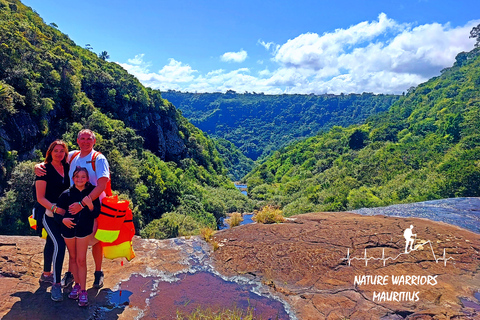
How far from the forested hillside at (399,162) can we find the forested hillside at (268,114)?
75.0 meters

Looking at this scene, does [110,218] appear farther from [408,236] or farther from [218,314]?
[408,236]

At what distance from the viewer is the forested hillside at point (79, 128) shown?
50.0 ft

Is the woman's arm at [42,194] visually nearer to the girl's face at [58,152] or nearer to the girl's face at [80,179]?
the girl's face at [58,152]

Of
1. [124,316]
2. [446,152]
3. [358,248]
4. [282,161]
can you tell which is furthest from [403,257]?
[282,161]

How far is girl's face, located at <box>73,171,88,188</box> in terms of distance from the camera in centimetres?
358

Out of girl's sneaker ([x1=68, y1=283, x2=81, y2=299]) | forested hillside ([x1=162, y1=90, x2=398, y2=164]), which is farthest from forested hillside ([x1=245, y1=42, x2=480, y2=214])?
forested hillside ([x1=162, y1=90, x2=398, y2=164])

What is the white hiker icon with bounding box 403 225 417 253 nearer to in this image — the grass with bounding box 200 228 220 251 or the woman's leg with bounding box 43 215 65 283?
the grass with bounding box 200 228 220 251

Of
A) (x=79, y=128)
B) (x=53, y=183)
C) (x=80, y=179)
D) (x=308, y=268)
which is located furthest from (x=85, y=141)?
(x=79, y=128)

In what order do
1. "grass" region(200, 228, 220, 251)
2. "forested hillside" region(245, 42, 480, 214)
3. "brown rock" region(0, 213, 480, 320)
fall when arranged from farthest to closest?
"forested hillside" region(245, 42, 480, 214) < "grass" region(200, 228, 220, 251) < "brown rock" region(0, 213, 480, 320)

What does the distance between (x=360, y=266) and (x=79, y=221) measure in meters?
4.45

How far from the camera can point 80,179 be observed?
3590 millimetres

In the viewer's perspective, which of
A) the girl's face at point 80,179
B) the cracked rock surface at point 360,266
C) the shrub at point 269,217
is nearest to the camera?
the girl's face at point 80,179

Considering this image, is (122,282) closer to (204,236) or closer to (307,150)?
(204,236)

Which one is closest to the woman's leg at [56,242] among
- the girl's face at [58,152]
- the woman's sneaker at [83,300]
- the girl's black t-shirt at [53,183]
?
the girl's black t-shirt at [53,183]
